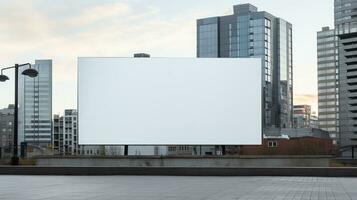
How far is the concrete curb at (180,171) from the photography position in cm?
2508

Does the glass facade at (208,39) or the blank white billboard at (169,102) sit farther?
the glass facade at (208,39)

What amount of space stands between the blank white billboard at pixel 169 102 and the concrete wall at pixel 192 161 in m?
3.95

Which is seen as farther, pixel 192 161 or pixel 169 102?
pixel 169 102

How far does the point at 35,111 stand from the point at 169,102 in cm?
11128

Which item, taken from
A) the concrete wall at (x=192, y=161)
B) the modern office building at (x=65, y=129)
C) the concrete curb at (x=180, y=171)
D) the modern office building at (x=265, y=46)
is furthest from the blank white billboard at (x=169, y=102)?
the modern office building at (x=65, y=129)

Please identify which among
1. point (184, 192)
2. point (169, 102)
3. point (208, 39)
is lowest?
point (184, 192)

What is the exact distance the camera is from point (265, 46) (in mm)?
184125

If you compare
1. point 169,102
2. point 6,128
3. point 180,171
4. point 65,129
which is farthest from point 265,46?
point 180,171

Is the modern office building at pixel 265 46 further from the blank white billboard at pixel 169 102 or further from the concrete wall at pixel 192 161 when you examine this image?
the concrete wall at pixel 192 161

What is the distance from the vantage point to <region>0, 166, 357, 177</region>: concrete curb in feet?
82.3

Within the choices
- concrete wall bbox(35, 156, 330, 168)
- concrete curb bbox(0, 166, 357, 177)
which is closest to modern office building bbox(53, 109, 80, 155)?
concrete wall bbox(35, 156, 330, 168)

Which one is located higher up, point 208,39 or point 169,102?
point 208,39

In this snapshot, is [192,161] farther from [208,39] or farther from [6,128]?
[208,39]

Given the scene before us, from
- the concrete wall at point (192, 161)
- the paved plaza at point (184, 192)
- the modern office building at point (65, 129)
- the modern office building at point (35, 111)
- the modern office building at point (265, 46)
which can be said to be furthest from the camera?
the modern office building at point (65, 129)
